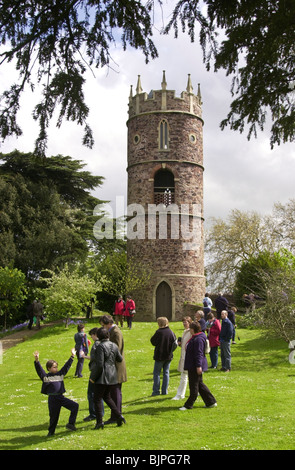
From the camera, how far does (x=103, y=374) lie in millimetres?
7375

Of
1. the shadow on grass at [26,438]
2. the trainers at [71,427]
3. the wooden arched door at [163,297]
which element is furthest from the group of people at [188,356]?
the wooden arched door at [163,297]

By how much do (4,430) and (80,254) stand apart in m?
23.6

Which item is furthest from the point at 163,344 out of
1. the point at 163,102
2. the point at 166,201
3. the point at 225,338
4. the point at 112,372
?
the point at 163,102

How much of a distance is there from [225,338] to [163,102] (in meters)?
18.8

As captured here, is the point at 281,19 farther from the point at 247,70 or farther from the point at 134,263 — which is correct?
the point at 134,263

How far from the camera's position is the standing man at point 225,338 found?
12.2 meters

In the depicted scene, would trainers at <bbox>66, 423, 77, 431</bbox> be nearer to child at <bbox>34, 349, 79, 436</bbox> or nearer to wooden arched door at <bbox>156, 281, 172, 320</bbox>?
child at <bbox>34, 349, 79, 436</bbox>

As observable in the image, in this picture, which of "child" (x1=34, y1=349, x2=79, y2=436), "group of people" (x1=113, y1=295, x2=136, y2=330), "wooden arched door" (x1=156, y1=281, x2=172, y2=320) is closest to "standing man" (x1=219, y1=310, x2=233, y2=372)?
"child" (x1=34, y1=349, x2=79, y2=436)

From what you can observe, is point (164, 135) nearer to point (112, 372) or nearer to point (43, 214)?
point (43, 214)

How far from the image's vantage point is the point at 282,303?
15203mm

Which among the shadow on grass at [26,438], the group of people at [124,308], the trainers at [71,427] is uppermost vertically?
the group of people at [124,308]

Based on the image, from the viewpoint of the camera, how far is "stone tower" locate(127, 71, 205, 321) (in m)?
27.2

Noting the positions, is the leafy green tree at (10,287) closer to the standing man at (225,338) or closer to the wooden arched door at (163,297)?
the wooden arched door at (163,297)

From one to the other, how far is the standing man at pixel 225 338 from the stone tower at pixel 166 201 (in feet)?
47.0
